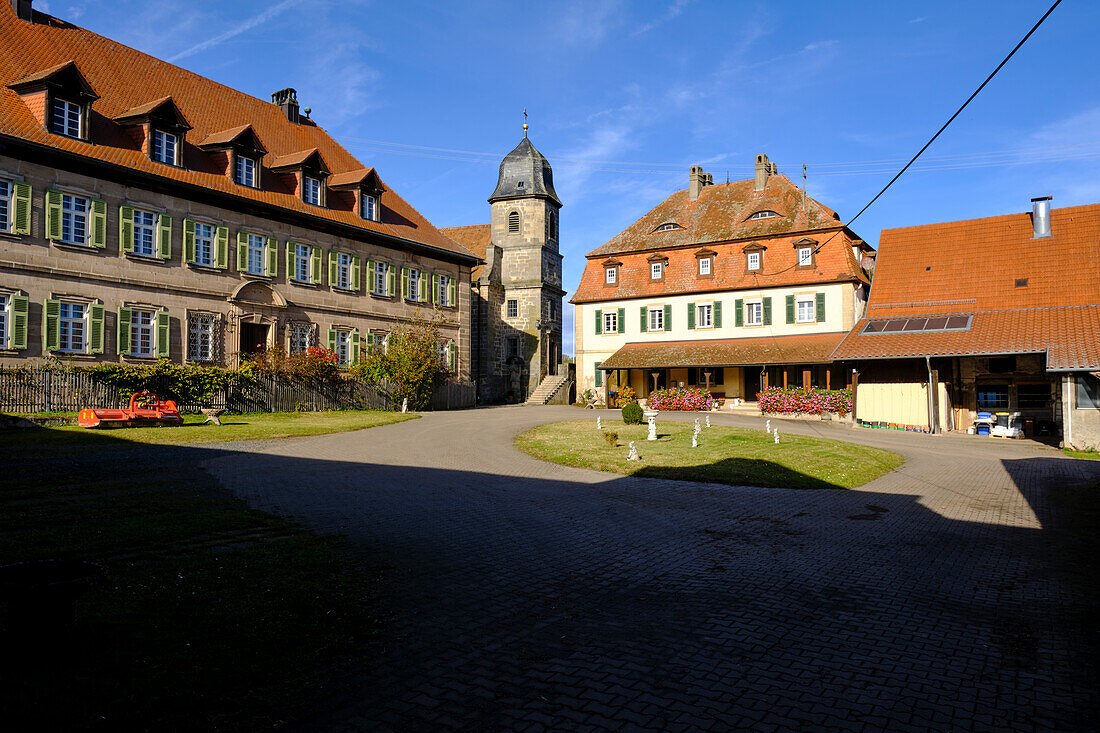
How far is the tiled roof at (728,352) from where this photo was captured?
3381cm

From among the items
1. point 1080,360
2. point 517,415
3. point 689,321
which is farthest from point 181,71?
point 1080,360

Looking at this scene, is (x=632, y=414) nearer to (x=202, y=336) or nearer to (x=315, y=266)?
(x=315, y=266)

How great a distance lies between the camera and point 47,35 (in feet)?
86.2

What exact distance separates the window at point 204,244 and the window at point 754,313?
2618 centimetres

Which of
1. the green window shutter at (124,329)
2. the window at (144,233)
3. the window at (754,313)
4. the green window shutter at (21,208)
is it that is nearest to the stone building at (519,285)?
the window at (754,313)

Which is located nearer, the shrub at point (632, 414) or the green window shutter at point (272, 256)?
the shrub at point (632, 414)

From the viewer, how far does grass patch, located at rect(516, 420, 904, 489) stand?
562 inches

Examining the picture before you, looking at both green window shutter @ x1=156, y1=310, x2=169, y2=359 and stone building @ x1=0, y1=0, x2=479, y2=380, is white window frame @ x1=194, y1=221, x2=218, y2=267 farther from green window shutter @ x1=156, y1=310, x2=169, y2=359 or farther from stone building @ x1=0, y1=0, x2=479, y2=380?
green window shutter @ x1=156, y1=310, x2=169, y2=359

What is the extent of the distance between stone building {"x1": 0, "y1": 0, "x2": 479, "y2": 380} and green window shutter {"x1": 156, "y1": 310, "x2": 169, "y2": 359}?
1.5 inches

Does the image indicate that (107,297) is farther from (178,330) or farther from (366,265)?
(366,265)

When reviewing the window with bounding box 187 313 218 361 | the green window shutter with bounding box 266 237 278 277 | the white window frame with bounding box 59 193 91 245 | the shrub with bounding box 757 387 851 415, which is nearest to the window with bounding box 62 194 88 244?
the white window frame with bounding box 59 193 91 245

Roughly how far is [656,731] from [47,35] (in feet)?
109

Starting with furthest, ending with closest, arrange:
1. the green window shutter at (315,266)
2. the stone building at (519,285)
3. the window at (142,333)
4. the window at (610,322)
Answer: the stone building at (519,285) < the window at (610,322) < the green window shutter at (315,266) < the window at (142,333)

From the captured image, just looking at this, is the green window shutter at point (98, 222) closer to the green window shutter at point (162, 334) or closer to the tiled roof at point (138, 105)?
the tiled roof at point (138, 105)
